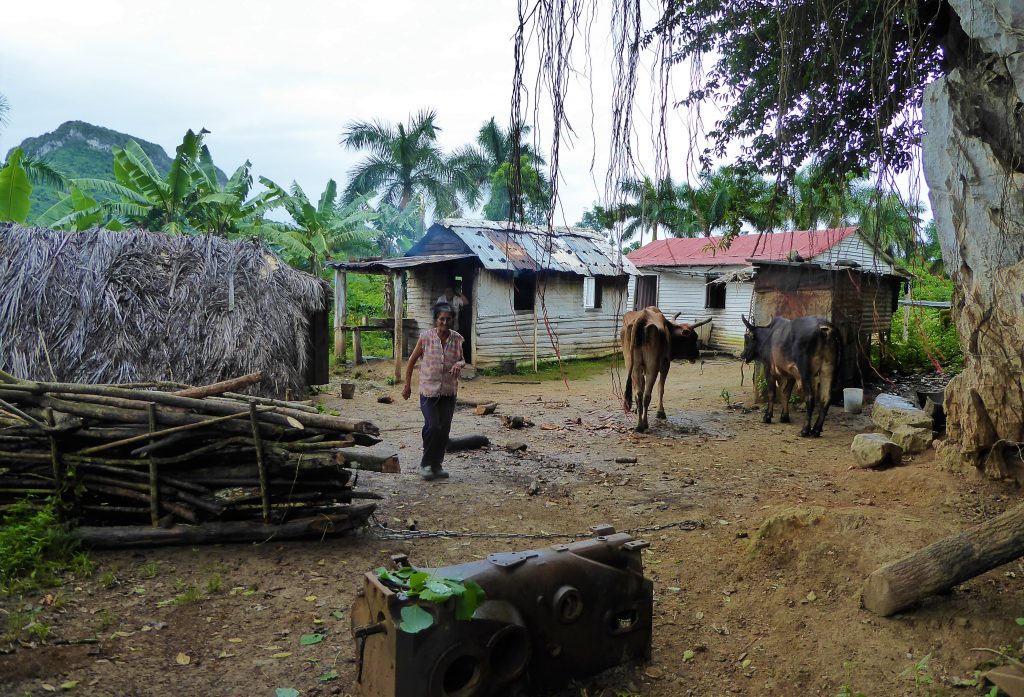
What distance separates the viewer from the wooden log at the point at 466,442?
803 cm

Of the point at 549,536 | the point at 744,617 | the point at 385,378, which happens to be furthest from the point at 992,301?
the point at 385,378

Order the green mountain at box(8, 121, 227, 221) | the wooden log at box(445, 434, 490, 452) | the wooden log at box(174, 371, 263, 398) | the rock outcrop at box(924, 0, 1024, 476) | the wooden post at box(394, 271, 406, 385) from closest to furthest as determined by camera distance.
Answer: the rock outcrop at box(924, 0, 1024, 476) → the wooden log at box(174, 371, 263, 398) → the wooden log at box(445, 434, 490, 452) → the wooden post at box(394, 271, 406, 385) → the green mountain at box(8, 121, 227, 221)

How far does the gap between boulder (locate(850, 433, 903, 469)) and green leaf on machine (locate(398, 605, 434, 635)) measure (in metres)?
5.01

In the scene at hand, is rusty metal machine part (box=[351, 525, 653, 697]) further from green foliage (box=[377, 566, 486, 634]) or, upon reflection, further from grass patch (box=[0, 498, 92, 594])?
grass patch (box=[0, 498, 92, 594])

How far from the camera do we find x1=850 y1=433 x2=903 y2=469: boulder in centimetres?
591

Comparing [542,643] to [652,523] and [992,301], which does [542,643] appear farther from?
[992,301]

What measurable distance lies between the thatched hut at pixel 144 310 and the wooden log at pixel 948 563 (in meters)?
8.76

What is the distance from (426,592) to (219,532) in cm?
291

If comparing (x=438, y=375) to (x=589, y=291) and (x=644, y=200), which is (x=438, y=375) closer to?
(x=644, y=200)

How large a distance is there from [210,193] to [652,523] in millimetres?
16775

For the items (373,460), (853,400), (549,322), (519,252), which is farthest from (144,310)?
(853,400)

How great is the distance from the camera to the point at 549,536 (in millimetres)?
5059

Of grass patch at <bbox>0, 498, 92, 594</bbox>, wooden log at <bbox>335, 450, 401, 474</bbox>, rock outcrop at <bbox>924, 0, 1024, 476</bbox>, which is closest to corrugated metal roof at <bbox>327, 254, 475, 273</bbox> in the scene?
wooden log at <bbox>335, 450, 401, 474</bbox>

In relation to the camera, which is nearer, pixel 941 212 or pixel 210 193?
pixel 941 212
